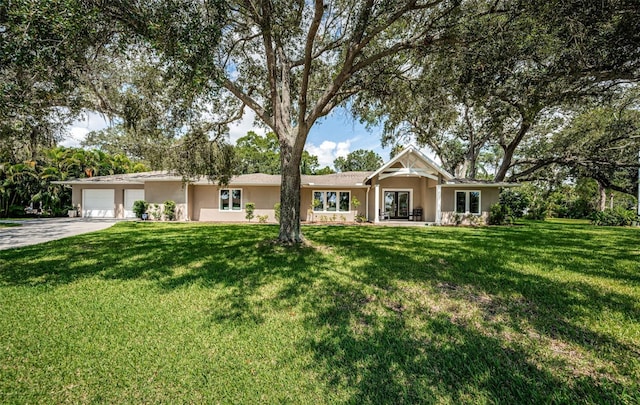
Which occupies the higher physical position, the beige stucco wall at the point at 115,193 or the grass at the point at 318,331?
the beige stucco wall at the point at 115,193

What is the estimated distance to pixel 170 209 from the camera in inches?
719

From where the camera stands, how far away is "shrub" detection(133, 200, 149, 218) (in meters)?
18.4

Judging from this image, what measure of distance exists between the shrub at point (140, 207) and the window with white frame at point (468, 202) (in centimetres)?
2042

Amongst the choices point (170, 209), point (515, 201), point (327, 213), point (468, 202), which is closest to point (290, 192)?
point (327, 213)

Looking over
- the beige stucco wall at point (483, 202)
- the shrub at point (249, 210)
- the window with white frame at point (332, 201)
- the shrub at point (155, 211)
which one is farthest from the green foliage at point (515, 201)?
the shrub at point (155, 211)

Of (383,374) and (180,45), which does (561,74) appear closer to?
(383,374)

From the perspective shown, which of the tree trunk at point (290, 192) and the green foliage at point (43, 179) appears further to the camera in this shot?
the green foliage at point (43, 179)

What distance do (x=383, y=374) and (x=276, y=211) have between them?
15998 mm

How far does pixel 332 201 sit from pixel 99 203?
1651 cm

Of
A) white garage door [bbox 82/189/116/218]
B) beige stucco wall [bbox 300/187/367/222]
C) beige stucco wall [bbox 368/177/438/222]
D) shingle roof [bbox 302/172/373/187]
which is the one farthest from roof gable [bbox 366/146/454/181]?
white garage door [bbox 82/189/116/218]

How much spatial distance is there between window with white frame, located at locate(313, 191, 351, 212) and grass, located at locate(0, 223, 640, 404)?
1231 cm

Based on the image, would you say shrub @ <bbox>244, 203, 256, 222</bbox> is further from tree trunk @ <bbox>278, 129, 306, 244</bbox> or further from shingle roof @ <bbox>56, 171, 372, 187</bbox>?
tree trunk @ <bbox>278, 129, 306, 244</bbox>

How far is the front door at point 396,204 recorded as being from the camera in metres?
20.5

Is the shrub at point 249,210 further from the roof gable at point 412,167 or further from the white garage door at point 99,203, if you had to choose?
the white garage door at point 99,203
